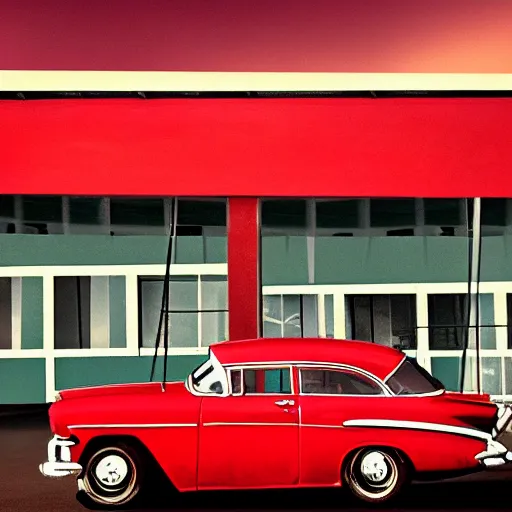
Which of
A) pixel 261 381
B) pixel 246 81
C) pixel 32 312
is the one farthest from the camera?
pixel 32 312

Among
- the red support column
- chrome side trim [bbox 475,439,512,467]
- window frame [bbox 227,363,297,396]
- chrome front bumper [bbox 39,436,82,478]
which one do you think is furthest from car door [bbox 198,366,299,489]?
the red support column

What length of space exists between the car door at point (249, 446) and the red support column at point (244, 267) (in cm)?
416

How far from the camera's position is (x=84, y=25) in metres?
14.3

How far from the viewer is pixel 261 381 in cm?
1027

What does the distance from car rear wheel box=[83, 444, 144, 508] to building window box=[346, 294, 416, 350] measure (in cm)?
479

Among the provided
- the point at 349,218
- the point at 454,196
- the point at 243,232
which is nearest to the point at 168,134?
the point at 243,232

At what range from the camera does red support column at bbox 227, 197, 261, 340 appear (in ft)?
46.9

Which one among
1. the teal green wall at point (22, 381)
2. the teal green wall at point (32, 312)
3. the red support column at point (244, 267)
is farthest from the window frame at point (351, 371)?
the teal green wall at point (32, 312)

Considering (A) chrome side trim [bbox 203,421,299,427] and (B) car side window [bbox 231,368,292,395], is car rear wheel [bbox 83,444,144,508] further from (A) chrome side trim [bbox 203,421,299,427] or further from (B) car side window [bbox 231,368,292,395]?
(B) car side window [bbox 231,368,292,395]

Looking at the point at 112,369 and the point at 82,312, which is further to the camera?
the point at 82,312

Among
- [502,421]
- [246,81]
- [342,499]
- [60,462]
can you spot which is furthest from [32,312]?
[502,421]

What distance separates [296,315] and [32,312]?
132 inches

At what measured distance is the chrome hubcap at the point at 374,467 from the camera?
33.1 feet

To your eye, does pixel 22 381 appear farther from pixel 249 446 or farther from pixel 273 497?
pixel 249 446
